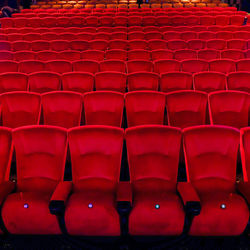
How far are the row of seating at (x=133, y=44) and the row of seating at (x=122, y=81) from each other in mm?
960

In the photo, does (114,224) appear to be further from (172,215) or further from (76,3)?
(76,3)

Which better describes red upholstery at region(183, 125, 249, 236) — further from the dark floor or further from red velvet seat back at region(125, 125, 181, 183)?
the dark floor

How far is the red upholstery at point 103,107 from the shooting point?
4.09 ft

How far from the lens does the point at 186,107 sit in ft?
4.09

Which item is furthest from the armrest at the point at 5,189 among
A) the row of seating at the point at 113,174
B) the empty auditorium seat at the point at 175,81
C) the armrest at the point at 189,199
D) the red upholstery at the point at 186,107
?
the empty auditorium seat at the point at 175,81

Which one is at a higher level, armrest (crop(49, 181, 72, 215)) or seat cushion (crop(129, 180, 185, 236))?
armrest (crop(49, 181, 72, 215))

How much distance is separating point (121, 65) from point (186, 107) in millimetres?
776

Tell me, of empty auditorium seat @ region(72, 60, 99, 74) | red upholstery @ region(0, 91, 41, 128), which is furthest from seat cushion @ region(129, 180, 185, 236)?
empty auditorium seat @ region(72, 60, 99, 74)

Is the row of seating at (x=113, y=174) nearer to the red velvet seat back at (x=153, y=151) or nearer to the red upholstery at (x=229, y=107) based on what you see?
the red velvet seat back at (x=153, y=151)

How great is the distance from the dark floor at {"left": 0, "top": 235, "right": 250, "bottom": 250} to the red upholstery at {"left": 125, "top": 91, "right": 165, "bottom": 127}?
559 millimetres

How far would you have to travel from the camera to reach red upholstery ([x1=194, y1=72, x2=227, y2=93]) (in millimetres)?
1565

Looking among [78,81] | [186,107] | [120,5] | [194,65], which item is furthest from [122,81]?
[120,5]

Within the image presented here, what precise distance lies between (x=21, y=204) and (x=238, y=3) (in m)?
5.94

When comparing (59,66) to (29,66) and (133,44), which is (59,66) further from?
(133,44)
